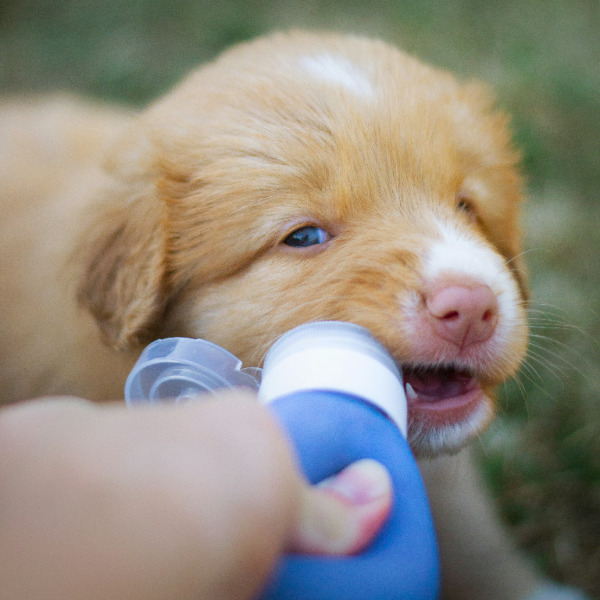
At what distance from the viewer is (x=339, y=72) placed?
209cm

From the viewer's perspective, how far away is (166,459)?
32.1 inches

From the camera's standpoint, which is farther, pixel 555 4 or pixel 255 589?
pixel 555 4

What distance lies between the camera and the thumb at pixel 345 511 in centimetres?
94

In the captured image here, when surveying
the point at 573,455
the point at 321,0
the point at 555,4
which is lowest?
the point at 573,455

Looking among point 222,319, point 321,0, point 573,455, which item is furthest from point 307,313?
point 321,0

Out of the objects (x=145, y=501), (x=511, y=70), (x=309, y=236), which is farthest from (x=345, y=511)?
(x=511, y=70)

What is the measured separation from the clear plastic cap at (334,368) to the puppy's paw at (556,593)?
5.40ft

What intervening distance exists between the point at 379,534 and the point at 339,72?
151cm

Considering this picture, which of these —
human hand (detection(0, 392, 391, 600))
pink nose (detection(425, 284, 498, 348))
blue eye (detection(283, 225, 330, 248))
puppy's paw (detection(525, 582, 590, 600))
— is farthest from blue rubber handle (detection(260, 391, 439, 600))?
puppy's paw (detection(525, 582, 590, 600))

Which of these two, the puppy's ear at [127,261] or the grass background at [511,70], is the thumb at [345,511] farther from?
the grass background at [511,70]

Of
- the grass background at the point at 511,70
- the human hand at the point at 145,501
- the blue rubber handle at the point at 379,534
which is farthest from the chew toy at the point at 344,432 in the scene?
the grass background at the point at 511,70

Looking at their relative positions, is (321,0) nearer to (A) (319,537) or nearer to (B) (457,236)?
(B) (457,236)

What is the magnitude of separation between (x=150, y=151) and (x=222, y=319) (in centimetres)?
65

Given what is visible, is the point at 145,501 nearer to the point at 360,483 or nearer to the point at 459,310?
the point at 360,483
